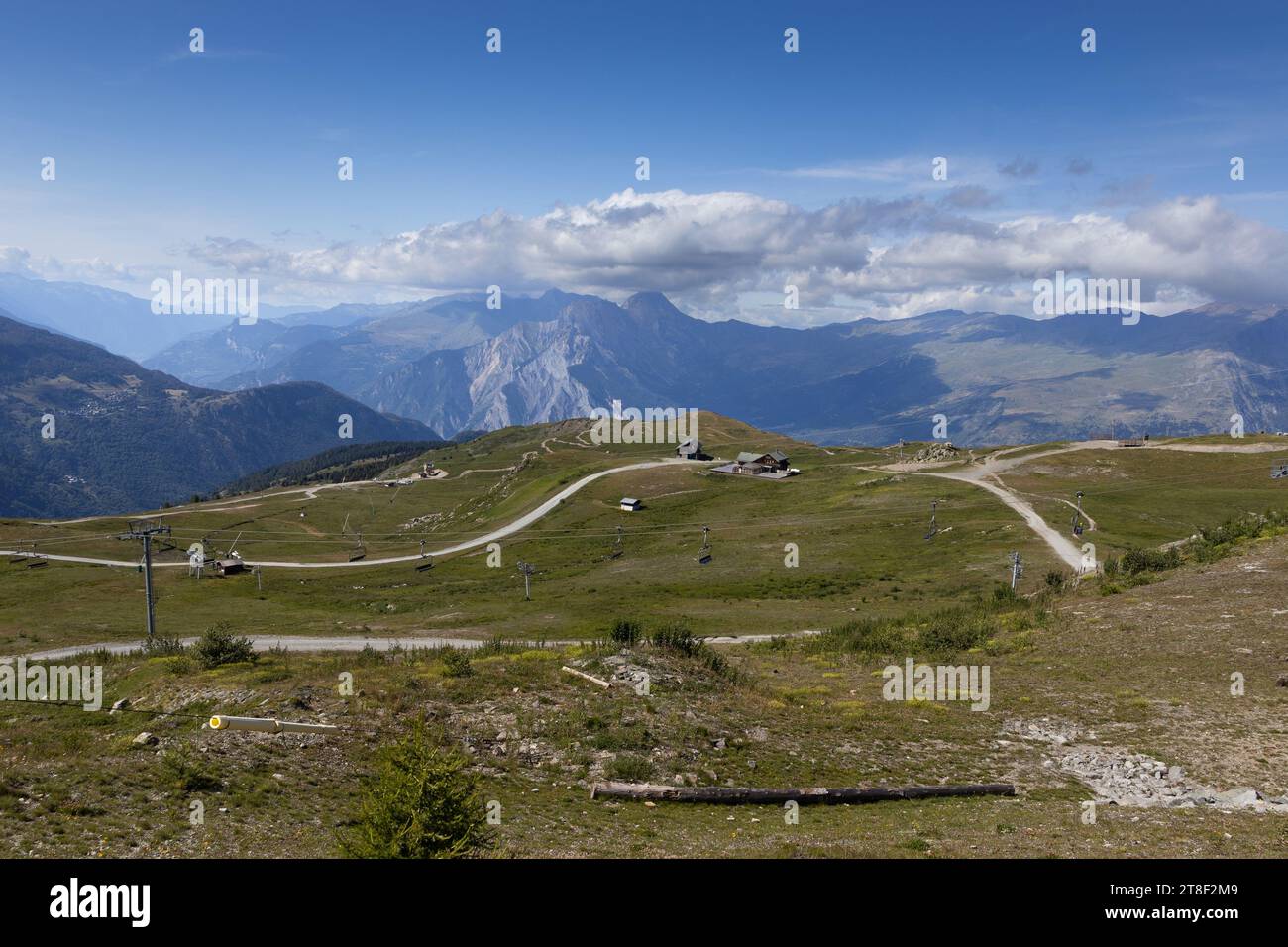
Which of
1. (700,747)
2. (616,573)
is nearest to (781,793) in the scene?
(700,747)

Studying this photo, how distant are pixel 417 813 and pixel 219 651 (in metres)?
31.5

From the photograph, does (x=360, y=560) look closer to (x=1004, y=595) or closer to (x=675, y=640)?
(x=675, y=640)

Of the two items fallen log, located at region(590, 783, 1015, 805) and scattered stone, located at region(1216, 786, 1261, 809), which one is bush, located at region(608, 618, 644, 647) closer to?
fallen log, located at region(590, 783, 1015, 805)

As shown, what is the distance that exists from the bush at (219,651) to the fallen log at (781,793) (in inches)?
981

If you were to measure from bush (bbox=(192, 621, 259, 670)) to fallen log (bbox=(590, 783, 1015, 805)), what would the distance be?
2493 cm

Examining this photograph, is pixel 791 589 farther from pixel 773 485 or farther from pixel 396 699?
pixel 773 485

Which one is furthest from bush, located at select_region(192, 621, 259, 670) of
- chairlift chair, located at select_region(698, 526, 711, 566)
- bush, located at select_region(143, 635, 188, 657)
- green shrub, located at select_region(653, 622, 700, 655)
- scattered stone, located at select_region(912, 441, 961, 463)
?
scattered stone, located at select_region(912, 441, 961, 463)

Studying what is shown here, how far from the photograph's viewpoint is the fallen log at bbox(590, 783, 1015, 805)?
77.5 feet

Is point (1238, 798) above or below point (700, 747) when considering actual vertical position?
above

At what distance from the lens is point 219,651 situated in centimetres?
3844
